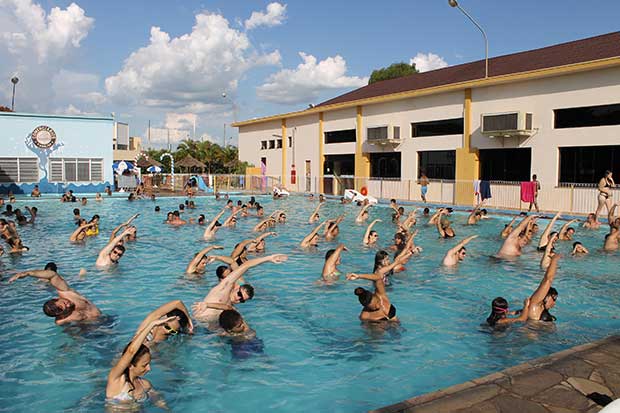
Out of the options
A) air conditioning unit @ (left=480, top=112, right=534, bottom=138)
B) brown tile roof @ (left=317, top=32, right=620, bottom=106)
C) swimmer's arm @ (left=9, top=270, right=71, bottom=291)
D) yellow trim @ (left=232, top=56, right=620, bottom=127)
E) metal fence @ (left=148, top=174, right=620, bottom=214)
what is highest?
brown tile roof @ (left=317, top=32, right=620, bottom=106)

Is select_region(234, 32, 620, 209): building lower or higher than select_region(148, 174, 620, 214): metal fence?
higher

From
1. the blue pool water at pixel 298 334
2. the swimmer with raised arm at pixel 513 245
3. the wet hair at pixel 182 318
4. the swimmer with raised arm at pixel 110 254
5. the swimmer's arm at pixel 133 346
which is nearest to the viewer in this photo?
the swimmer's arm at pixel 133 346

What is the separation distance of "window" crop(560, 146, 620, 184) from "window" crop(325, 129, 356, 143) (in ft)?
45.5

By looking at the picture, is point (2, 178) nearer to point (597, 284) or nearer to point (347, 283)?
point (347, 283)

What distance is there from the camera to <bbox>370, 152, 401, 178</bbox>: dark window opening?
29.4 m

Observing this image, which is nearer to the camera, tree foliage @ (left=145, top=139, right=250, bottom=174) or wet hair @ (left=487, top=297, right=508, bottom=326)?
wet hair @ (left=487, top=297, right=508, bottom=326)

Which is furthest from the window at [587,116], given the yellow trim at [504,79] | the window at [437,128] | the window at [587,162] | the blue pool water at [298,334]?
the blue pool water at [298,334]

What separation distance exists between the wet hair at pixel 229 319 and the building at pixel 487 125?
17799 millimetres

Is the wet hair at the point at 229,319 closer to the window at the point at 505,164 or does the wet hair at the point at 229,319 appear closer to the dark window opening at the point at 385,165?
the window at the point at 505,164

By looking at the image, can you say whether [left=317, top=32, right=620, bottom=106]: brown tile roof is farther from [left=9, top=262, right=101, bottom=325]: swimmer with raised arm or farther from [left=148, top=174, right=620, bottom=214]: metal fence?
[left=9, top=262, right=101, bottom=325]: swimmer with raised arm

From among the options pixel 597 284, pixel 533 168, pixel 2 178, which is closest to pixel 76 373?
pixel 597 284

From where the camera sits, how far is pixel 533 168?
2188 cm

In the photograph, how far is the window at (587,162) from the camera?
19.4 meters

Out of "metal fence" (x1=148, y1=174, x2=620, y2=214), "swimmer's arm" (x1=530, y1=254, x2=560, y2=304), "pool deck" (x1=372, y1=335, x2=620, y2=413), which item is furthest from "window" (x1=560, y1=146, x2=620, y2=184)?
"pool deck" (x1=372, y1=335, x2=620, y2=413)
